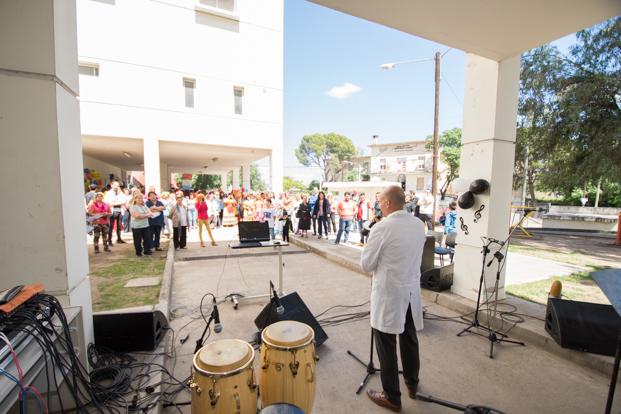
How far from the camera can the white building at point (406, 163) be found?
47100 millimetres

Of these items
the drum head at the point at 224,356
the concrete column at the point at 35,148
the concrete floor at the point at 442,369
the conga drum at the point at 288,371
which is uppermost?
the concrete column at the point at 35,148

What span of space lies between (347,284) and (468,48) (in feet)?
15.9

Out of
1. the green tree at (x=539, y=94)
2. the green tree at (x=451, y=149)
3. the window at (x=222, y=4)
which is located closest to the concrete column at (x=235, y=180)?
the window at (x=222, y=4)

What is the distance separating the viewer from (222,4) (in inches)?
550

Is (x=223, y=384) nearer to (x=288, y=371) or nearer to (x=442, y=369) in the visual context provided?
(x=288, y=371)

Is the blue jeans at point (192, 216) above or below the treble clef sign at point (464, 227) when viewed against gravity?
below

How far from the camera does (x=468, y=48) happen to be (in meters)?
4.27

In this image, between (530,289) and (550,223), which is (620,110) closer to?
(550,223)

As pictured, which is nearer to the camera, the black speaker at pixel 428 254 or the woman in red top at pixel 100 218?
the black speaker at pixel 428 254

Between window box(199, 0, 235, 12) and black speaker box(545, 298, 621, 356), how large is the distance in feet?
55.1

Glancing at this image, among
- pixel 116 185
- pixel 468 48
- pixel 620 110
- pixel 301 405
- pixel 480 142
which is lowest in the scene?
pixel 301 405

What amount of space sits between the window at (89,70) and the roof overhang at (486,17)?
43.0ft

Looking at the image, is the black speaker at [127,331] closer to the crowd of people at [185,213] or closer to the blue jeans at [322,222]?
the crowd of people at [185,213]


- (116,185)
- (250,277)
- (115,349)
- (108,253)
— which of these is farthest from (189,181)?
(115,349)
